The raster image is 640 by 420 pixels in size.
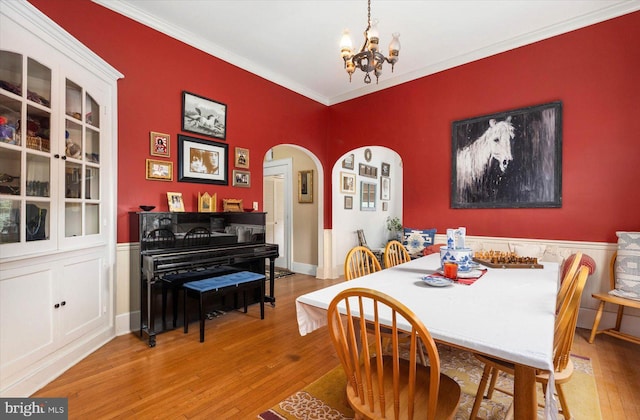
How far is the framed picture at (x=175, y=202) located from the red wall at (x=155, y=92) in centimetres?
9

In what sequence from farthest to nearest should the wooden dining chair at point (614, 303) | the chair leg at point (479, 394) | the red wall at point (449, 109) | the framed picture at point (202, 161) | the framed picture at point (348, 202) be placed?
the framed picture at point (348, 202), the framed picture at point (202, 161), the red wall at point (449, 109), the wooden dining chair at point (614, 303), the chair leg at point (479, 394)

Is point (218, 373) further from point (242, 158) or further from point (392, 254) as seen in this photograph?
point (242, 158)

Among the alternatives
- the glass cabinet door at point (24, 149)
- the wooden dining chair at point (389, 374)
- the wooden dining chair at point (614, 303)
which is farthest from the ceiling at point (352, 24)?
the wooden dining chair at point (389, 374)

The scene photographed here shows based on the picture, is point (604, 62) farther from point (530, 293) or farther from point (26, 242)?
point (26, 242)

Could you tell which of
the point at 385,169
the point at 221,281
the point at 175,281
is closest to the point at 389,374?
the point at 221,281

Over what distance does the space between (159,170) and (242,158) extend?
107cm

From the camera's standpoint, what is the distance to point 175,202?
10.7 ft

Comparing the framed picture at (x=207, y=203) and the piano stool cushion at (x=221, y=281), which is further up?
the framed picture at (x=207, y=203)

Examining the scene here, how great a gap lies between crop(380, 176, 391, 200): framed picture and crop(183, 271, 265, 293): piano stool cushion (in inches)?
168

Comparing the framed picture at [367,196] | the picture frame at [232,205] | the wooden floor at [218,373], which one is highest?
the framed picture at [367,196]

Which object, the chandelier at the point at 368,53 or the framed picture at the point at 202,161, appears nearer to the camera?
the chandelier at the point at 368,53

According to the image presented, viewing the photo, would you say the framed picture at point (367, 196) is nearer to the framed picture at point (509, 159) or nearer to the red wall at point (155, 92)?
the framed picture at point (509, 159)

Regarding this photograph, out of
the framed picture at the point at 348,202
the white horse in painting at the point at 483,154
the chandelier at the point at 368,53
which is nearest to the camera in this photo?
the chandelier at the point at 368,53

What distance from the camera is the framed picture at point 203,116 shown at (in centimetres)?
344
